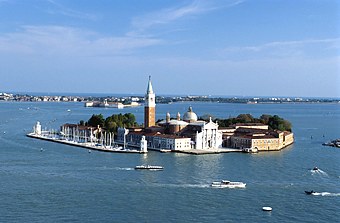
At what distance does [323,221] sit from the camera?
9.70 metres

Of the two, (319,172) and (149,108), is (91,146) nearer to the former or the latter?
(149,108)

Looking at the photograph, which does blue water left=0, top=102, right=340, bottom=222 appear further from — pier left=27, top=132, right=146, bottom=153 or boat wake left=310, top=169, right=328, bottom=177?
pier left=27, top=132, right=146, bottom=153

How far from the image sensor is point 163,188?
12.2 meters

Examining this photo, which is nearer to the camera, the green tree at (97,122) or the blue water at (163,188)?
the blue water at (163,188)

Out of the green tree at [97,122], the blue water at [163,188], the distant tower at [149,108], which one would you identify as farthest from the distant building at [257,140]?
the green tree at [97,122]

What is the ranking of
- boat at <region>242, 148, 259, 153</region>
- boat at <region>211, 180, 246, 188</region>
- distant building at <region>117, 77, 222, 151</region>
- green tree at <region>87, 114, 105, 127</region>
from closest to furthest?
boat at <region>211, 180, 246, 188</region>
boat at <region>242, 148, 259, 153</region>
distant building at <region>117, 77, 222, 151</region>
green tree at <region>87, 114, 105, 127</region>

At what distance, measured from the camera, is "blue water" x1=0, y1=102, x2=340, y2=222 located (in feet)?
32.6

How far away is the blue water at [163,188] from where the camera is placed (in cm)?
994

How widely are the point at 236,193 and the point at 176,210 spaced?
6.59ft

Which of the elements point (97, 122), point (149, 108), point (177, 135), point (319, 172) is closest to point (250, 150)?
point (177, 135)

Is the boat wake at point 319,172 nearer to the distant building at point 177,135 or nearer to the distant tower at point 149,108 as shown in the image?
the distant building at point 177,135

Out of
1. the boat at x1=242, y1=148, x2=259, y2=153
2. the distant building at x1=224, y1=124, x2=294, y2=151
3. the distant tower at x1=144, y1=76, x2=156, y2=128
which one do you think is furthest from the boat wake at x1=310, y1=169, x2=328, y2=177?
the distant tower at x1=144, y1=76, x2=156, y2=128

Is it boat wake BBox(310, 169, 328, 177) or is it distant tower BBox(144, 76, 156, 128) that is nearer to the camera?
boat wake BBox(310, 169, 328, 177)

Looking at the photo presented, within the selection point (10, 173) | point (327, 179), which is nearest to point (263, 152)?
point (327, 179)
